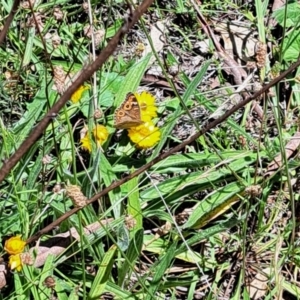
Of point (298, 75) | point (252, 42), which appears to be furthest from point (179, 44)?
point (298, 75)

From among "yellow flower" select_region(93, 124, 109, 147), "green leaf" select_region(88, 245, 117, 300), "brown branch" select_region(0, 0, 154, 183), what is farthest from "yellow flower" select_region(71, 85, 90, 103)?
"brown branch" select_region(0, 0, 154, 183)

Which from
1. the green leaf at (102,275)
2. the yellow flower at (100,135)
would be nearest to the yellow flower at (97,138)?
the yellow flower at (100,135)

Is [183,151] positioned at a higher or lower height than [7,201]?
lower

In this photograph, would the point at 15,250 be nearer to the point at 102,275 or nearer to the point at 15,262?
the point at 15,262

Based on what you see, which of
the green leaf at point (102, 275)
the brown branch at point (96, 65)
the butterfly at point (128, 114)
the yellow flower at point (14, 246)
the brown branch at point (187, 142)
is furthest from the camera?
the butterfly at point (128, 114)

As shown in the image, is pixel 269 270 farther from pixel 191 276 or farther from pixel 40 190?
pixel 40 190

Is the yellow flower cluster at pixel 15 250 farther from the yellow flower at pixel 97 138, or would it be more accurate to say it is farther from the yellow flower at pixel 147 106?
the yellow flower at pixel 147 106

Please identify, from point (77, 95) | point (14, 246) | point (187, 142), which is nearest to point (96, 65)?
point (187, 142)
